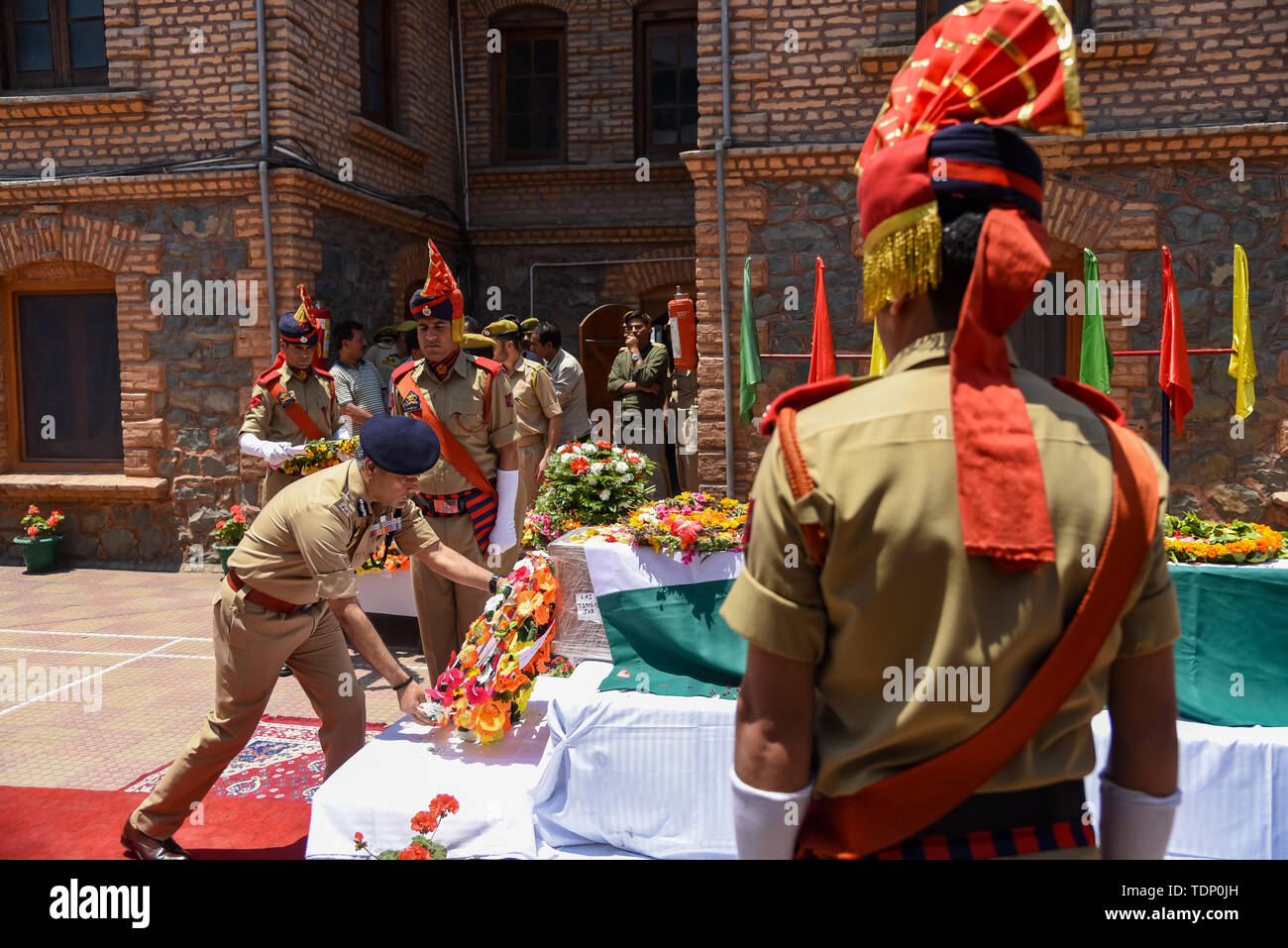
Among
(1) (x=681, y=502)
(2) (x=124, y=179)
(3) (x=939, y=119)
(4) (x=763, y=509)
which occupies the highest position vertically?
(2) (x=124, y=179)

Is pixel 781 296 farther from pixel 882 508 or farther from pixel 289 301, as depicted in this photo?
pixel 882 508

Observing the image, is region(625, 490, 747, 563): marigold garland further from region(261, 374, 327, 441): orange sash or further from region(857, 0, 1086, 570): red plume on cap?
region(261, 374, 327, 441): orange sash

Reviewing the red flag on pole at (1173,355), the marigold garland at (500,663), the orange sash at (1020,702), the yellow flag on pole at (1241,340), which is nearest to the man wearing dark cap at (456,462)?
the marigold garland at (500,663)

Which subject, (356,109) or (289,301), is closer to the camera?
(289,301)

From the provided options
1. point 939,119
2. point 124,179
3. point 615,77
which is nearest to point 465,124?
point 615,77

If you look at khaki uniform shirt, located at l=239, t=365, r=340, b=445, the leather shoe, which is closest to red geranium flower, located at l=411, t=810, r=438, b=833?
the leather shoe

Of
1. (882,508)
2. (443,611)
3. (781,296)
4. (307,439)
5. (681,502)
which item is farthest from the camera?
(781,296)

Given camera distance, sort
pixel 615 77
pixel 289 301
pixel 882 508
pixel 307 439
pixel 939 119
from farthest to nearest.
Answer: pixel 615 77, pixel 289 301, pixel 307 439, pixel 939 119, pixel 882 508

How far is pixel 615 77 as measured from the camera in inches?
506

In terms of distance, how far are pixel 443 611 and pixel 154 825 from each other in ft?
5.83

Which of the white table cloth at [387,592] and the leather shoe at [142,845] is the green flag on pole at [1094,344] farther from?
the leather shoe at [142,845]

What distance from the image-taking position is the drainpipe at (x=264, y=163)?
9.20 metres

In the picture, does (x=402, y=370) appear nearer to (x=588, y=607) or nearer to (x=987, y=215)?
(x=588, y=607)

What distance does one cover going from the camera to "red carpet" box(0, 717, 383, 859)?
4121 mm
